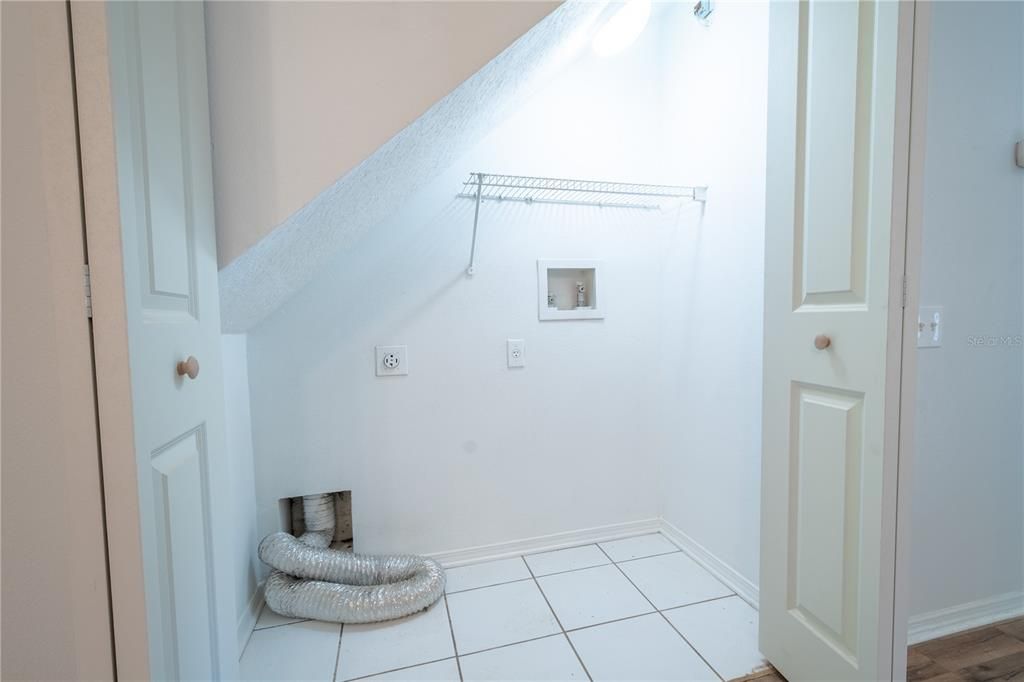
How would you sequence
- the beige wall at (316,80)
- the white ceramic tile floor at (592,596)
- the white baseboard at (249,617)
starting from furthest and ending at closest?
the white ceramic tile floor at (592,596)
the white baseboard at (249,617)
the beige wall at (316,80)

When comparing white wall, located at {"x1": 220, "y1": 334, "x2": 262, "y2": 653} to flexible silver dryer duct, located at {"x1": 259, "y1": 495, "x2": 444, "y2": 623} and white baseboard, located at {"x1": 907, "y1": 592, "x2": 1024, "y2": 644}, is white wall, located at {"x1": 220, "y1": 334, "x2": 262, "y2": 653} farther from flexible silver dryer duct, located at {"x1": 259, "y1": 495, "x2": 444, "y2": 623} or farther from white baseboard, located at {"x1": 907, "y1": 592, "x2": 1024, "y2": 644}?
white baseboard, located at {"x1": 907, "y1": 592, "x2": 1024, "y2": 644}

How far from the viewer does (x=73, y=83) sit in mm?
518

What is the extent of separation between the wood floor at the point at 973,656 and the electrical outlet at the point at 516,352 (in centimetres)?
154

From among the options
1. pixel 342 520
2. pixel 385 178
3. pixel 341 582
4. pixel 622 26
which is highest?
pixel 622 26

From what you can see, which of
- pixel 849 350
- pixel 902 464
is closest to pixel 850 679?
pixel 902 464

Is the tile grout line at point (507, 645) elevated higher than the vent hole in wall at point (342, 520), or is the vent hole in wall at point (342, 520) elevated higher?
the vent hole in wall at point (342, 520)

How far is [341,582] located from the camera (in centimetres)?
148

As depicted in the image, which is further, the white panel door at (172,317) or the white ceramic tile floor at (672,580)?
the white ceramic tile floor at (672,580)

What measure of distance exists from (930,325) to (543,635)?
1.53 m

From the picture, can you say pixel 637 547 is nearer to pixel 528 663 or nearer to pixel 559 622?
pixel 559 622

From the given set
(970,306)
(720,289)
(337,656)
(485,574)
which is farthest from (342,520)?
(970,306)

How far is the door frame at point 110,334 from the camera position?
52cm

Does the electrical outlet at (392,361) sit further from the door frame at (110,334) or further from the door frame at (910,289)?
the door frame at (910,289)

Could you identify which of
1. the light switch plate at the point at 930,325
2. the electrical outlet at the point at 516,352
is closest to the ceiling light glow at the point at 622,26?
the electrical outlet at the point at 516,352
